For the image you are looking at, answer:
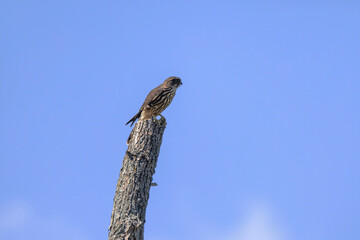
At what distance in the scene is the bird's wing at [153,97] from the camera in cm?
826

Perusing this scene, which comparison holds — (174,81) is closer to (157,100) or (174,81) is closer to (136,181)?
(157,100)

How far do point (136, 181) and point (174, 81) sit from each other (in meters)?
3.58

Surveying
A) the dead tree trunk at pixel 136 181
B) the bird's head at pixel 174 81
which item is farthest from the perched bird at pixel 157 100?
the dead tree trunk at pixel 136 181

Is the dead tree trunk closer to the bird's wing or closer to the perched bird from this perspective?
the perched bird

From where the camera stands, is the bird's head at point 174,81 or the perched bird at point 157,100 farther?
the bird's head at point 174,81

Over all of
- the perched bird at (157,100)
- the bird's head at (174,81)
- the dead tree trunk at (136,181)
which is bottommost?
the dead tree trunk at (136,181)

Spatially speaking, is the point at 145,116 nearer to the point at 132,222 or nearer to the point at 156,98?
the point at 156,98

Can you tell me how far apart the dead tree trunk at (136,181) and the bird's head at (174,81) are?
2.35m

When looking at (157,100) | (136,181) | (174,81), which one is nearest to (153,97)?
(157,100)

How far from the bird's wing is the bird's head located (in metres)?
0.35

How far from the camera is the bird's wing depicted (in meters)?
8.26

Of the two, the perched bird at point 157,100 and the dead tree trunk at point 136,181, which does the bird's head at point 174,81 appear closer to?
the perched bird at point 157,100

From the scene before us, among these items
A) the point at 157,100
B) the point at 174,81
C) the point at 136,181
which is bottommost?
the point at 136,181

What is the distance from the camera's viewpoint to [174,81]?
8.96 m
